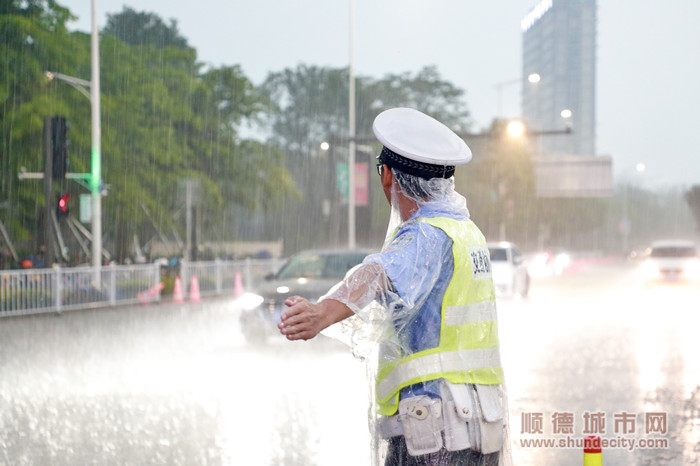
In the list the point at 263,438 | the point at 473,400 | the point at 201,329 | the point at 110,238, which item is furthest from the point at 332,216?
the point at 473,400

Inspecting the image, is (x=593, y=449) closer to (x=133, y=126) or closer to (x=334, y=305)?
(x=334, y=305)

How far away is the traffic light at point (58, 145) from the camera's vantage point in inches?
844

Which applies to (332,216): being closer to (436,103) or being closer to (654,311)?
(436,103)

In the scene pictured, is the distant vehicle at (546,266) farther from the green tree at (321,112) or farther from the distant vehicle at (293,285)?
the distant vehicle at (293,285)

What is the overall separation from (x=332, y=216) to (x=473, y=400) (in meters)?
55.1

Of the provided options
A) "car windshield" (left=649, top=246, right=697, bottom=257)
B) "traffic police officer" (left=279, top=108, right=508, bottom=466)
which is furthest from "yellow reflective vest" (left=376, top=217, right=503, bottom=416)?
"car windshield" (left=649, top=246, right=697, bottom=257)

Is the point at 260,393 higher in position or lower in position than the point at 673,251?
lower

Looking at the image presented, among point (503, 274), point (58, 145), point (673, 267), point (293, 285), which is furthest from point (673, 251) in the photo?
point (293, 285)

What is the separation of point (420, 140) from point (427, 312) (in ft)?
1.65

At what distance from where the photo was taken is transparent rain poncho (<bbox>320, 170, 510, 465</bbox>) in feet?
9.00

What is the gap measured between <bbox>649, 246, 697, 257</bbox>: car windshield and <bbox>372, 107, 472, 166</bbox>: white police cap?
28.0 meters

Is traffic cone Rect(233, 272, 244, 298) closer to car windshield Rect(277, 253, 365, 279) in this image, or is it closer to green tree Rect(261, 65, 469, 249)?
car windshield Rect(277, 253, 365, 279)

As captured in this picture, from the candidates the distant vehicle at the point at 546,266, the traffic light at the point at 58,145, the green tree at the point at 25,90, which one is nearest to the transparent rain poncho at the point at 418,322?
the traffic light at the point at 58,145

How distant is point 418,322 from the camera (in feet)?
9.44
